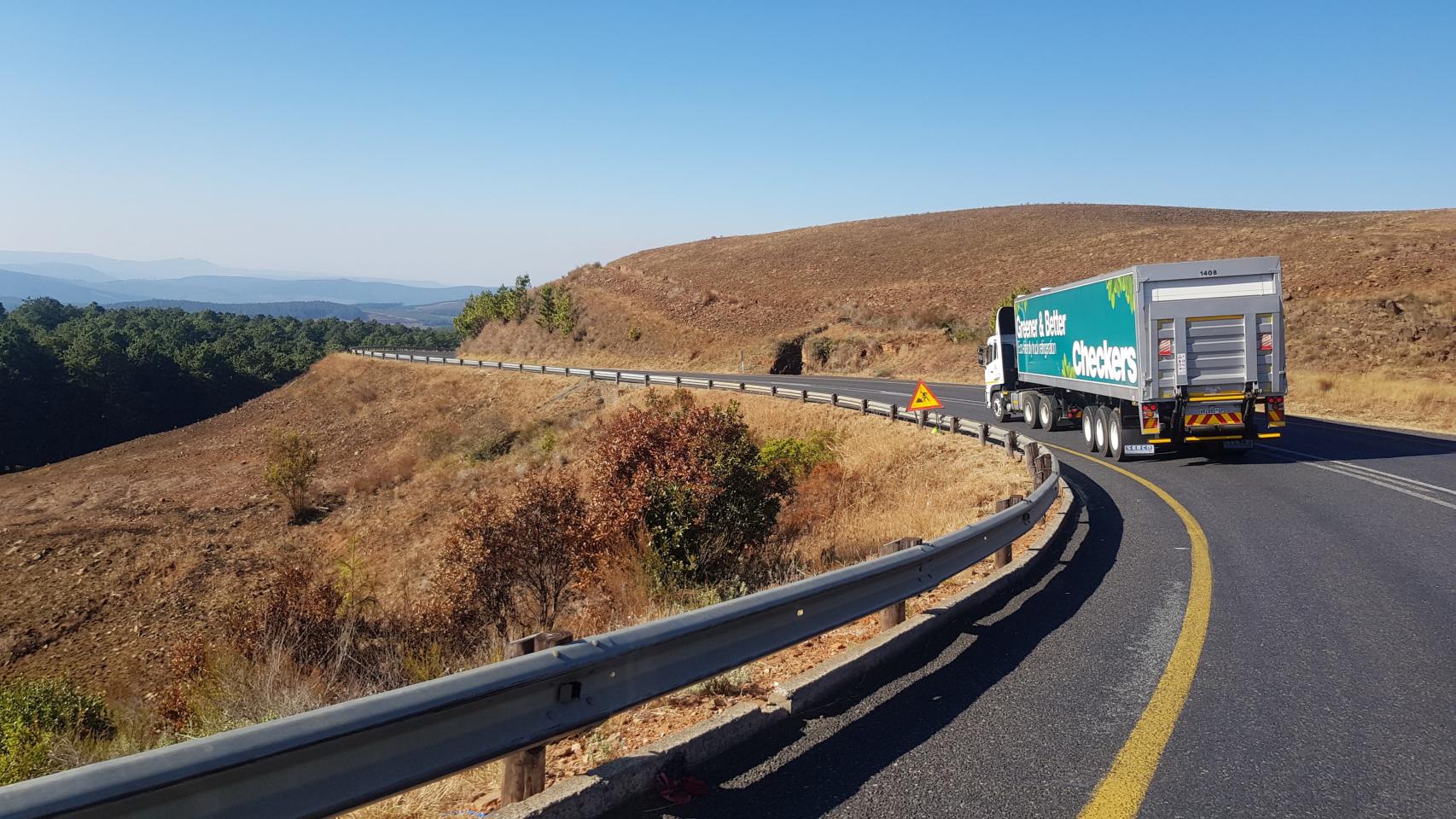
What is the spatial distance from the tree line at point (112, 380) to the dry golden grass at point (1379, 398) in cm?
7735

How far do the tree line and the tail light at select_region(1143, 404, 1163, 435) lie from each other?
75.0 meters

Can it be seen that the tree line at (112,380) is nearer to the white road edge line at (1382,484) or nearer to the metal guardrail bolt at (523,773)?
the white road edge line at (1382,484)

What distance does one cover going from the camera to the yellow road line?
11.8 ft

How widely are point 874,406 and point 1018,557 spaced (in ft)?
53.0

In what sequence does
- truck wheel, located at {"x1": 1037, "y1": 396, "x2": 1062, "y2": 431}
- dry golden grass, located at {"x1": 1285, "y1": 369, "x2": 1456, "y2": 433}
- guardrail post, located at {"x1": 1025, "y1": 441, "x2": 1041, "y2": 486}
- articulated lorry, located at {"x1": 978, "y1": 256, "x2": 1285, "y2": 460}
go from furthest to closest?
1. truck wheel, located at {"x1": 1037, "y1": 396, "x2": 1062, "y2": 431}
2. dry golden grass, located at {"x1": 1285, "y1": 369, "x2": 1456, "y2": 433}
3. articulated lorry, located at {"x1": 978, "y1": 256, "x2": 1285, "y2": 460}
4. guardrail post, located at {"x1": 1025, "y1": 441, "x2": 1041, "y2": 486}

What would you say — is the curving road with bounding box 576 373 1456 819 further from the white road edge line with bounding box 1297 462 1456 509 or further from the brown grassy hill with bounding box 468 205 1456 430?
the brown grassy hill with bounding box 468 205 1456 430

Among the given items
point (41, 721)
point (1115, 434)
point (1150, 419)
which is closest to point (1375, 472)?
point (1150, 419)

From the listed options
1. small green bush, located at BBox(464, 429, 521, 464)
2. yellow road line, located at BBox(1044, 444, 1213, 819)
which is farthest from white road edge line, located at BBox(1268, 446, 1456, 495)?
small green bush, located at BBox(464, 429, 521, 464)

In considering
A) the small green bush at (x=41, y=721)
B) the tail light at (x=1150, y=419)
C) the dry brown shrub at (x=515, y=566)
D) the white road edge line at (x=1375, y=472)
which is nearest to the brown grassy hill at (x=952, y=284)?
the white road edge line at (x=1375, y=472)

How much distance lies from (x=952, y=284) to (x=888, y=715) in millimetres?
68056

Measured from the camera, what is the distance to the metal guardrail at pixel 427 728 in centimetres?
230

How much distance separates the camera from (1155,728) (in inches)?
172

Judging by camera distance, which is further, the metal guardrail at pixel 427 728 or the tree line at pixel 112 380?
the tree line at pixel 112 380

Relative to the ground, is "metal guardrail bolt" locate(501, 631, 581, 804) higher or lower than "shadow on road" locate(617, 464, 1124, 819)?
higher
